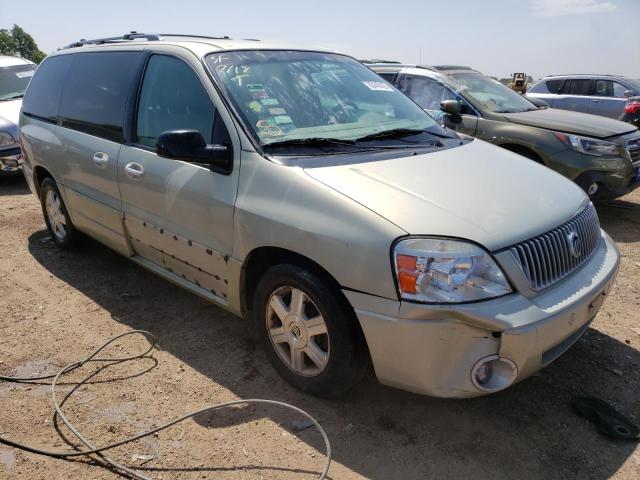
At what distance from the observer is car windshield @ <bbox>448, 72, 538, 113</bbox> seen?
6588 mm

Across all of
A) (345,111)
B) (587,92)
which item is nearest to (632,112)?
(587,92)

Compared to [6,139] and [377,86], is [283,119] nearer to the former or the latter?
[377,86]

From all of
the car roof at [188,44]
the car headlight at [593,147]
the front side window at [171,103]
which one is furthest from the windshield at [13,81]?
the car headlight at [593,147]

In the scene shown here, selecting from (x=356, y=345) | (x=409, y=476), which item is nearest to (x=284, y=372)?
(x=356, y=345)

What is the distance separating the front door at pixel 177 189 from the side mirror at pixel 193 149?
5 centimetres

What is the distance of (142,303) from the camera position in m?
4.07

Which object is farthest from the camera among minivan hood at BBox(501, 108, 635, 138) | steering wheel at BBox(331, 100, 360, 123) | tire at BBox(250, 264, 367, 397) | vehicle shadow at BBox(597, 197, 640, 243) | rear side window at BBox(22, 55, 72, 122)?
minivan hood at BBox(501, 108, 635, 138)

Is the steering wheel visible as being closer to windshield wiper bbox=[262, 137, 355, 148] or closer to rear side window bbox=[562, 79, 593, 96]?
windshield wiper bbox=[262, 137, 355, 148]

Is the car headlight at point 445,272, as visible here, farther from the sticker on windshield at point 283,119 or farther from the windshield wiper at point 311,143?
the sticker on windshield at point 283,119

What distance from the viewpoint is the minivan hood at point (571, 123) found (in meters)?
5.87

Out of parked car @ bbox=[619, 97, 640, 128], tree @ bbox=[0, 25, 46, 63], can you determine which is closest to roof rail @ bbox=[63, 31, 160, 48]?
parked car @ bbox=[619, 97, 640, 128]

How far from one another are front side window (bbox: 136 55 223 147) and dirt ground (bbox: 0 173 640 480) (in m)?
1.34

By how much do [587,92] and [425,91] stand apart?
6949mm

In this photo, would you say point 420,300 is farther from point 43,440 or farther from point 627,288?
point 627,288
